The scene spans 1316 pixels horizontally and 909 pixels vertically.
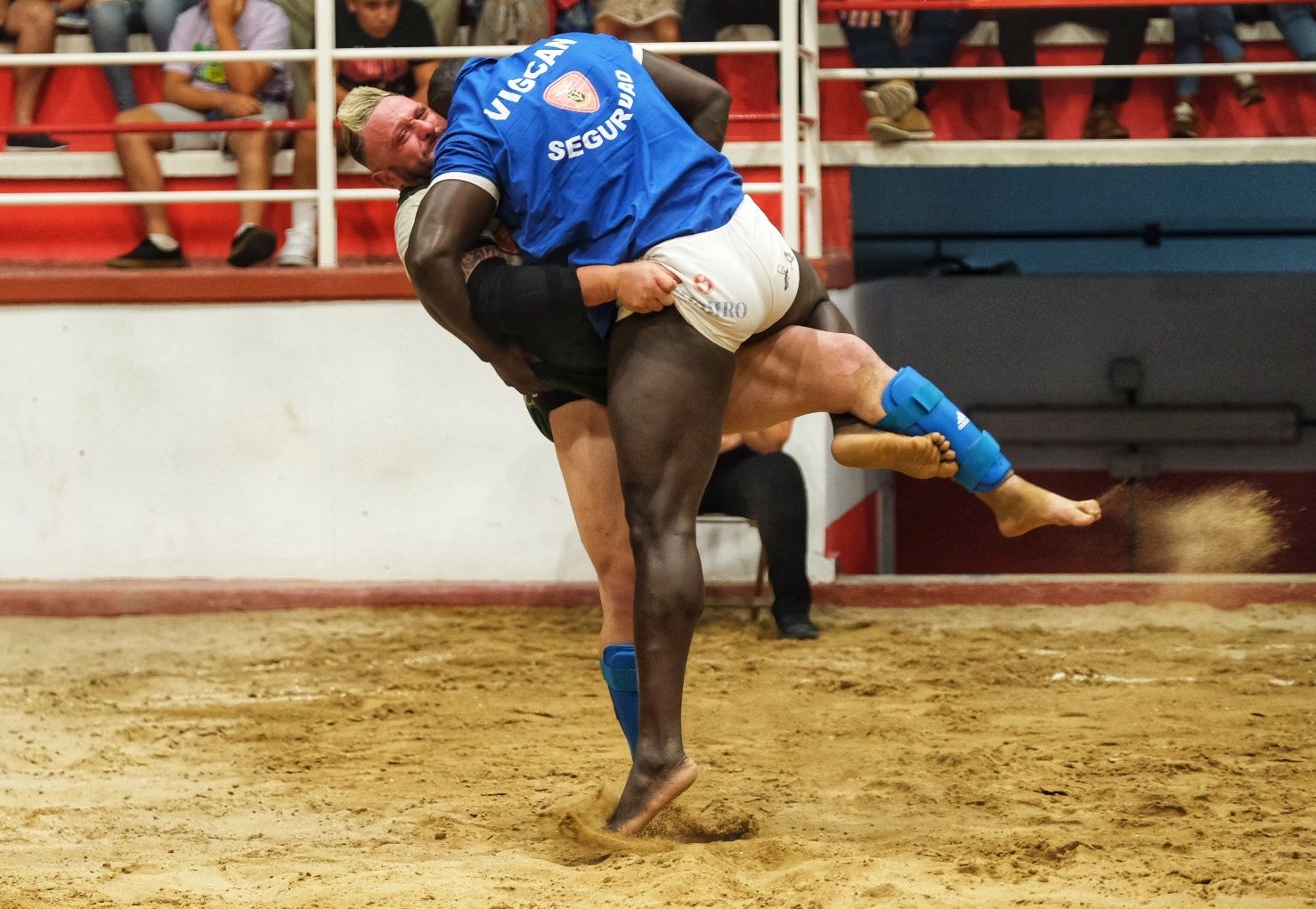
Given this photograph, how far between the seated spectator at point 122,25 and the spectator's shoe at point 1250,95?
525 cm

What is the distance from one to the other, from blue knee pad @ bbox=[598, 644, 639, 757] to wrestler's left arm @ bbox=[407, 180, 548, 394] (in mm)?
863

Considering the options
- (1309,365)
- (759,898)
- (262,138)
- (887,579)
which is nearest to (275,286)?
(262,138)

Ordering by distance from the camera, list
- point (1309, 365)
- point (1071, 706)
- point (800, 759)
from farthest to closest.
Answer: point (1309, 365) → point (1071, 706) → point (800, 759)

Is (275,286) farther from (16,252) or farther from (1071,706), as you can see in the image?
(1071,706)

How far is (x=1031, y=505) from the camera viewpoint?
364cm

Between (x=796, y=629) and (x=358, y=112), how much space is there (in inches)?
130

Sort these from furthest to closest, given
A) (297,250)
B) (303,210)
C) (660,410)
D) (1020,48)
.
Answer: (1020,48)
(303,210)
(297,250)
(660,410)

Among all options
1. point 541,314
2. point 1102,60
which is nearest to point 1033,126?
point 1102,60

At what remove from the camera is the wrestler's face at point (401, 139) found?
343cm

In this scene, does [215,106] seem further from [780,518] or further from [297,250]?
[780,518]

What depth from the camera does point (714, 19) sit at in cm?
741

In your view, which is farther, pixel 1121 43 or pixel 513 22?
pixel 1121 43

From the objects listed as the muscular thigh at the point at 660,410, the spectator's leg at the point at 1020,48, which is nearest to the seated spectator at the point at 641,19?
the spectator's leg at the point at 1020,48

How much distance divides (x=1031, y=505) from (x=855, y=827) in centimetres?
88
